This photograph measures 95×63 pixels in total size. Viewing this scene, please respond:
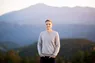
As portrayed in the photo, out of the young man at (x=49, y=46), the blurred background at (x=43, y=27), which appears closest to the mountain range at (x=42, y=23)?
the blurred background at (x=43, y=27)

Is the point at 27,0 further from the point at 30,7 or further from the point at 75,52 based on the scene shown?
the point at 75,52

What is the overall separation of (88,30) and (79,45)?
13.1 inches

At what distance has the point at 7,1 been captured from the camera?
4.13 m

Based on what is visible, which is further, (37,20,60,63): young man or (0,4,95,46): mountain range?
(0,4,95,46): mountain range

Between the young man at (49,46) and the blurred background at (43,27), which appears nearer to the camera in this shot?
the young man at (49,46)

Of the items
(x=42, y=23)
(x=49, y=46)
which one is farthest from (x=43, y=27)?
(x=49, y=46)

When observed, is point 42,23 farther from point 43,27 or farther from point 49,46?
point 49,46

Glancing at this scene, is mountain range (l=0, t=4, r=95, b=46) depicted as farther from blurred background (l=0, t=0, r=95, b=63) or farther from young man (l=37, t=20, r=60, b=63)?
young man (l=37, t=20, r=60, b=63)

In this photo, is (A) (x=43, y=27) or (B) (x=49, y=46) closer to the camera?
(B) (x=49, y=46)

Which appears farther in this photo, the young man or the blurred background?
the blurred background

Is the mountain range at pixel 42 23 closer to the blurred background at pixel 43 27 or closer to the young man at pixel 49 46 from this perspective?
the blurred background at pixel 43 27

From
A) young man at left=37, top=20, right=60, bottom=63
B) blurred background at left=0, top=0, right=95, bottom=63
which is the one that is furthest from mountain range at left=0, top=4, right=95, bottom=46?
young man at left=37, top=20, right=60, bottom=63

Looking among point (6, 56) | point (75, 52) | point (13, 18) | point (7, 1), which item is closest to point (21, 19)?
point (13, 18)

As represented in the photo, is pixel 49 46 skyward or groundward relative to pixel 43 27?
groundward
